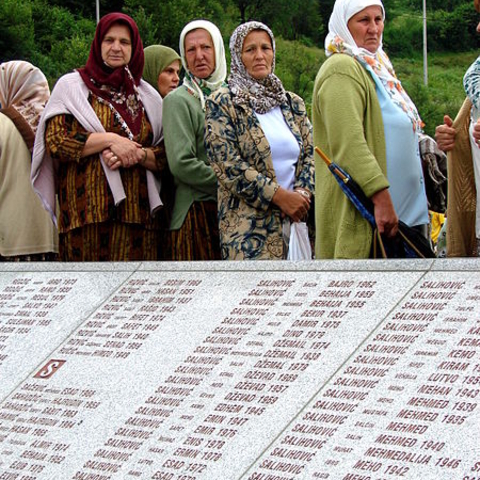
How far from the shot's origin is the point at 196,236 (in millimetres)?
4668

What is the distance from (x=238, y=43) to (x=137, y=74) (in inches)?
20.3

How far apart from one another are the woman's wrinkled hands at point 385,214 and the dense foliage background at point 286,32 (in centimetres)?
2864

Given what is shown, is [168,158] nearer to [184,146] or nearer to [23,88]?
[184,146]

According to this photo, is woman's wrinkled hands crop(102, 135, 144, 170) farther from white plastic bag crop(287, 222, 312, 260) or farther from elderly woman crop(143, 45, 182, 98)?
elderly woman crop(143, 45, 182, 98)

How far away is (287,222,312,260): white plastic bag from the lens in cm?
440

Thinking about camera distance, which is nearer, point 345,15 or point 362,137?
point 362,137

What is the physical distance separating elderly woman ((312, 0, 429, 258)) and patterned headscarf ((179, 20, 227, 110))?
801mm

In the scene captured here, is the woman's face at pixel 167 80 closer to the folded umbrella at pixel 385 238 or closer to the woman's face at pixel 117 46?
the woman's face at pixel 117 46

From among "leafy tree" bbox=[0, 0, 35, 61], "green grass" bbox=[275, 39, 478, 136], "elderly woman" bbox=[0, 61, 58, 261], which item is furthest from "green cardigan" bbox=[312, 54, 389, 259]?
"green grass" bbox=[275, 39, 478, 136]

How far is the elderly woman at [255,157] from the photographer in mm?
4363

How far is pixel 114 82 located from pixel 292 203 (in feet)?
3.37

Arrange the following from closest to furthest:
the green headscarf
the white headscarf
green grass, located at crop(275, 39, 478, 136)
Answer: the white headscarf < the green headscarf < green grass, located at crop(275, 39, 478, 136)

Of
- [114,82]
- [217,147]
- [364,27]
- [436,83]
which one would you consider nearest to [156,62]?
[114,82]

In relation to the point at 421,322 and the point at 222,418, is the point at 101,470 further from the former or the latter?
the point at 421,322
